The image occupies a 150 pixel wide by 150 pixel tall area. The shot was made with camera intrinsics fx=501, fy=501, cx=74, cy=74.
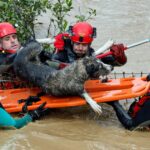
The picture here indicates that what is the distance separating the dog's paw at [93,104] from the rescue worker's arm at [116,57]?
78 cm

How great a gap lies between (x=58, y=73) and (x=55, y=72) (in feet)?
0.20

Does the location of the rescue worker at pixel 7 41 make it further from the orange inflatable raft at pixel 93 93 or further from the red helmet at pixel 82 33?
the red helmet at pixel 82 33

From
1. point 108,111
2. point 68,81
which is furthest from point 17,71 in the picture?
point 108,111

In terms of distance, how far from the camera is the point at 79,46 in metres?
6.11

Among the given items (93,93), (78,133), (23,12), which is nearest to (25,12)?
(23,12)

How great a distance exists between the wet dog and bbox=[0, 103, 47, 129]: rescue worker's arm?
0.87 feet

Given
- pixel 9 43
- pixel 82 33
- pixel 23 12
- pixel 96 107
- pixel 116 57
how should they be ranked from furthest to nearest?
pixel 23 12
pixel 9 43
pixel 116 57
pixel 82 33
pixel 96 107

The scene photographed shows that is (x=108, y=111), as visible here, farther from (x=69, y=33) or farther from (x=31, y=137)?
(x=31, y=137)

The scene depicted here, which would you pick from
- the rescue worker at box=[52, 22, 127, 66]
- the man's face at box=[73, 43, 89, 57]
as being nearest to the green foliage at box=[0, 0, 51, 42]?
the rescue worker at box=[52, 22, 127, 66]

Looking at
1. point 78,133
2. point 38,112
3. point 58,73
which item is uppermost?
point 58,73

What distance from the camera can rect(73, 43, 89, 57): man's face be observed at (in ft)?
20.0

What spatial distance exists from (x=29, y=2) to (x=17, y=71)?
7.75 feet

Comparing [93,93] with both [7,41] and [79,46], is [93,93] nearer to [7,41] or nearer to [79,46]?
[79,46]

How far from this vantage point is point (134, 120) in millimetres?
5594
